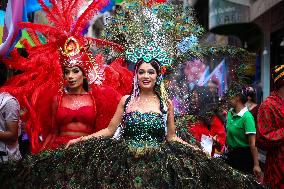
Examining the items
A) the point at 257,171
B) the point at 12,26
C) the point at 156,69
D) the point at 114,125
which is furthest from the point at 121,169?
the point at 257,171

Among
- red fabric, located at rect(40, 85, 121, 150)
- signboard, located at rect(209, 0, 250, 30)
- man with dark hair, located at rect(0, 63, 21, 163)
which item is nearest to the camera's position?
man with dark hair, located at rect(0, 63, 21, 163)

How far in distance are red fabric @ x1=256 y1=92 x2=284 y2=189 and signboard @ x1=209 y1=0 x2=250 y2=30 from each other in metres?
10.7

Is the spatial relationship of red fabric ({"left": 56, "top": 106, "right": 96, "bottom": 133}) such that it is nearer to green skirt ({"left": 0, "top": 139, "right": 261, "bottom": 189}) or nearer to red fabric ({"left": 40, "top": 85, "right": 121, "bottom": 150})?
red fabric ({"left": 40, "top": 85, "right": 121, "bottom": 150})

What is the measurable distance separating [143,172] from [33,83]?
253 centimetres

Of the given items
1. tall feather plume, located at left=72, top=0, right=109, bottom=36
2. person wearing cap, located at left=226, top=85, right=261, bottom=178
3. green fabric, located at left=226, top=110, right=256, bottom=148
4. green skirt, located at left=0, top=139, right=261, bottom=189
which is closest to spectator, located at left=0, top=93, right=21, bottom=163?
green skirt, located at left=0, top=139, right=261, bottom=189

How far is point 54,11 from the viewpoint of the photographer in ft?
20.6

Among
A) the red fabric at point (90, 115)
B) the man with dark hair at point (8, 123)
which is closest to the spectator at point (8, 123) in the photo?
the man with dark hair at point (8, 123)

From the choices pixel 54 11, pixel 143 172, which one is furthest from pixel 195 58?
pixel 143 172

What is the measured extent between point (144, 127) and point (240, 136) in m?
3.19

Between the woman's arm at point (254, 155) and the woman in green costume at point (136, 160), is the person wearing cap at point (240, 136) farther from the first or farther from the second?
the woman in green costume at point (136, 160)

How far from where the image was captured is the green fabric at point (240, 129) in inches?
289

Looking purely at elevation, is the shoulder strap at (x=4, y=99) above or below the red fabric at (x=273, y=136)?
above

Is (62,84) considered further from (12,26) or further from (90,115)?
(12,26)

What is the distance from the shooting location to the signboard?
1589cm
